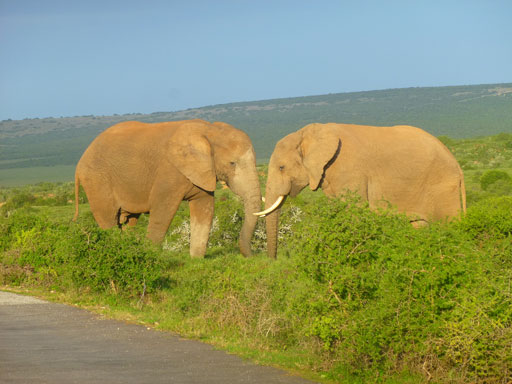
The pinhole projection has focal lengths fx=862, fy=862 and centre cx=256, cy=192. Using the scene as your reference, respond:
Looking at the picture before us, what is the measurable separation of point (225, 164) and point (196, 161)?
563mm

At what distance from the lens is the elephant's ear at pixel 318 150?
14133 mm

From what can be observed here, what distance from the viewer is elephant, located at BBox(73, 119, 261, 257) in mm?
15867

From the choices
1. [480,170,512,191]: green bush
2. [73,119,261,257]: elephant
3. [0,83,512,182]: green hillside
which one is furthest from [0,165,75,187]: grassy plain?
[73,119,261,257]: elephant

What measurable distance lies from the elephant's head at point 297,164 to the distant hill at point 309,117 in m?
90.5

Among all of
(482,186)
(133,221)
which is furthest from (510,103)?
(133,221)

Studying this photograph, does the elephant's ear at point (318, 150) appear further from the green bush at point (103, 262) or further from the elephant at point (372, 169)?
the green bush at point (103, 262)

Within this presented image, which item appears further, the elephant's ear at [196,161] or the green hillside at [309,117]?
the green hillside at [309,117]

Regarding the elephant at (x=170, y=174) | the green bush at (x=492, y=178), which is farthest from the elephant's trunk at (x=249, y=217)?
the green bush at (x=492, y=178)

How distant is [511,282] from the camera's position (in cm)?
837

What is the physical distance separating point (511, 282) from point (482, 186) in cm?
3208

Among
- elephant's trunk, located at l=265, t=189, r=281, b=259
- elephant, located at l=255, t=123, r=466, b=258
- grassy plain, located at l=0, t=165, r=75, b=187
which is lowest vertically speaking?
grassy plain, located at l=0, t=165, r=75, b=187

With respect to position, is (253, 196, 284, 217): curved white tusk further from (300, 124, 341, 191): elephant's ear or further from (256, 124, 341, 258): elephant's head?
(300, 124, 341, 191): elephant's ear

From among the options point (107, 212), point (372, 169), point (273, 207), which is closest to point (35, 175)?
point (107, 212)

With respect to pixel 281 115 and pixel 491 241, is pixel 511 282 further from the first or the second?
pixel 281 115
